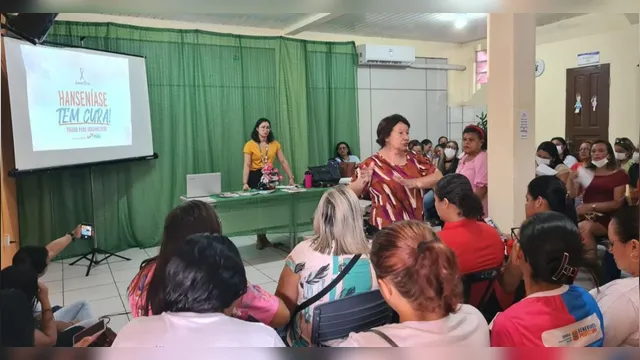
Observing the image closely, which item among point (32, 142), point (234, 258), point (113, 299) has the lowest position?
point (113, 299)

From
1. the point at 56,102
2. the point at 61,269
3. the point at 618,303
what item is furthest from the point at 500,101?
the point at 61,269

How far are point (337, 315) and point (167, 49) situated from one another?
429 centimetres

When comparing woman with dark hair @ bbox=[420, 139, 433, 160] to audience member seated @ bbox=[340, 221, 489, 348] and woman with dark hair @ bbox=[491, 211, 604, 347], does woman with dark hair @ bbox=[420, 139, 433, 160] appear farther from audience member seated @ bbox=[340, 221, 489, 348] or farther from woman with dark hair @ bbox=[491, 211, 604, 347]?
audience member seated @ bbox=[340, 221, 489, 348]

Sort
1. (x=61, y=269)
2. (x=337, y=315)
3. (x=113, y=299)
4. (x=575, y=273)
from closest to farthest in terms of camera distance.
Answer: (x=575, y=273)
(x=337, y=315)
(x=113, y=299)
(x=61, y=269)

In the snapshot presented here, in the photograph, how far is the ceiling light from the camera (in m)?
5.90

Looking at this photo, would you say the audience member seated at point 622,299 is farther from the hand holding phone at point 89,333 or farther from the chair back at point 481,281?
the hand holding phone at point 89,333

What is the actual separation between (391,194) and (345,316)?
1.24m

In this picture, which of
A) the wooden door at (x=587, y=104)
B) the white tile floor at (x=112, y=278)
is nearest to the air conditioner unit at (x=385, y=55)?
the wooden door at (x=587, y=104)

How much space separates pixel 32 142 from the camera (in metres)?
3.62

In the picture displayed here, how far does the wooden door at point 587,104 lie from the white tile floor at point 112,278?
4.07 metres

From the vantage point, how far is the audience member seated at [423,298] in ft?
3.30

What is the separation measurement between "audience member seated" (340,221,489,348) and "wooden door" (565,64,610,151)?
5350 millimetres

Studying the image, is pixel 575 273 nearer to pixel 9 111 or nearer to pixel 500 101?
pixel 500 101

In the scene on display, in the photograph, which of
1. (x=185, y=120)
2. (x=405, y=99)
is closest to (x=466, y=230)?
(x=185, y=120)
